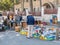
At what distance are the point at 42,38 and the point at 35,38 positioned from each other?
0.66m

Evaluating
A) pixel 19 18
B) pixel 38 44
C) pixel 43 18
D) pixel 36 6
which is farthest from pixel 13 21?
pixel 36 6

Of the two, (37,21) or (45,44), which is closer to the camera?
(45,44)

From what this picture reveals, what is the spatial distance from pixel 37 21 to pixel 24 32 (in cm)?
693

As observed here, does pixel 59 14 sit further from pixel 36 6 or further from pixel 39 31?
pixel 36 6

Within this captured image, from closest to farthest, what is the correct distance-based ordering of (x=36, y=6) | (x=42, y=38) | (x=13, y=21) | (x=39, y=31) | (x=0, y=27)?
(x=42, y=38)
(x=39, y=31)
(x=0, y=27)
(x=13, y=21)
(x=36, y=6)

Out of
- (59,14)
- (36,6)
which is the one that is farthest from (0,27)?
(36,6)

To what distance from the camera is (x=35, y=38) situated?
18.8m

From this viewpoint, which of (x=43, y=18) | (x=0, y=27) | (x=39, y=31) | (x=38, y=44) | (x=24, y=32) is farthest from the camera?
(x=43, y=18)

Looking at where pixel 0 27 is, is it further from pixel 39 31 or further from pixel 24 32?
pixel 39 31

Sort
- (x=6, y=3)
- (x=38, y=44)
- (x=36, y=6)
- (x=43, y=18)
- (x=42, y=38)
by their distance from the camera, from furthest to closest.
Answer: (x=6, y=3) → (x=36, y=6) → (x=43, y=18) → (x=42, y=38) → (x=38, y=44)

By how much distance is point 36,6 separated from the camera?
53.9 metres

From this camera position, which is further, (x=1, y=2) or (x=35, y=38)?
(x=1, y=2)

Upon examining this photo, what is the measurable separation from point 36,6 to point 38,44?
38556 mm

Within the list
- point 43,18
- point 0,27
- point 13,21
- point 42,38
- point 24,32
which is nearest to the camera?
point 42,38
